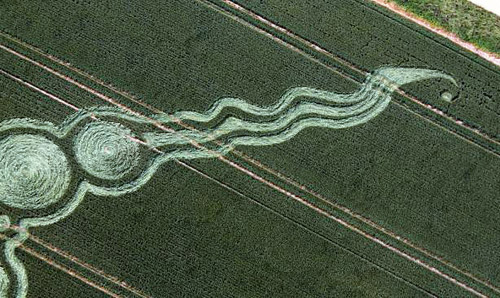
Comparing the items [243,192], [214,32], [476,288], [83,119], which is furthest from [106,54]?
[476,288]

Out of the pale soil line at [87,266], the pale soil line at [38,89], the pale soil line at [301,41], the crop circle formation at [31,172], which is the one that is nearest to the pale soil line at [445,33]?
the pale soil line at [301,41]

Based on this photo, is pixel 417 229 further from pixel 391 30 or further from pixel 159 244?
pixel 159 244

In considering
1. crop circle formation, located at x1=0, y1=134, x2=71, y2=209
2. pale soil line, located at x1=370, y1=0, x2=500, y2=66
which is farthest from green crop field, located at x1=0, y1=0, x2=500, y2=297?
pale soil line, located at x1=370, y1=0, x2=500, y2=66

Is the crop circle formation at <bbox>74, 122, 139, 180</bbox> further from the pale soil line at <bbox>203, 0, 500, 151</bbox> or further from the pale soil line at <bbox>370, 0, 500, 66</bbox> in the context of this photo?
the pale soil line at <bbox>370, 0, 500, 66</bbox>

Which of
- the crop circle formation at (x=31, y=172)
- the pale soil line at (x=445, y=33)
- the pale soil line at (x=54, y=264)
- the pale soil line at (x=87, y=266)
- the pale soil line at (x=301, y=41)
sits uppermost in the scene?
the pale soil line at (x=445, y=33)

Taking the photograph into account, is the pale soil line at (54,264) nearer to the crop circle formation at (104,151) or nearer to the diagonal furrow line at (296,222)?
the crop circle formation at (104,151)
